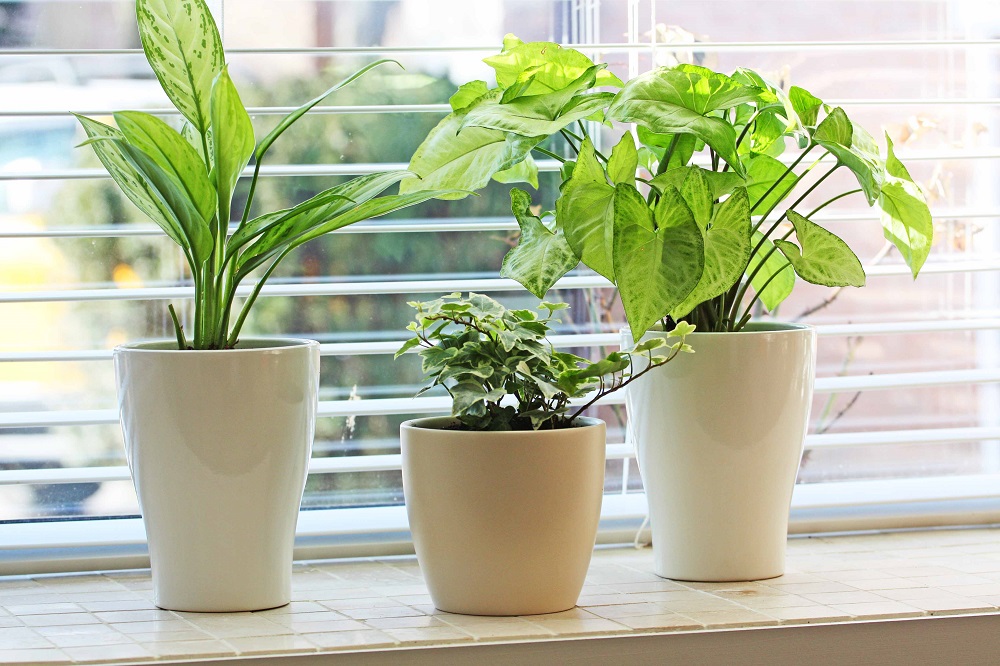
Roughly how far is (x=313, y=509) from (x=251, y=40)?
637mm

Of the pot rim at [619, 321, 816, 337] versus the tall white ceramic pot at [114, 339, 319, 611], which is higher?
the pot rim at [619, 321, 816, 337]

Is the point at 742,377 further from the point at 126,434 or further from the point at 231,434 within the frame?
the point at 126,434

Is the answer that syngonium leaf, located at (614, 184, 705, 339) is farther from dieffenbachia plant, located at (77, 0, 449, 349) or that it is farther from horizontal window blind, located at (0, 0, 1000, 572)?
horizontal window blind, located at (0, 0, 1000, 572)

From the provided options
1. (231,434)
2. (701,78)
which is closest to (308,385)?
(231,434)

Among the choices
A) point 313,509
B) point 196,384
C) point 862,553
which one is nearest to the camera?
point 196,384

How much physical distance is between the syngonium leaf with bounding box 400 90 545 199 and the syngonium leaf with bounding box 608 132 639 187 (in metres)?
0.13

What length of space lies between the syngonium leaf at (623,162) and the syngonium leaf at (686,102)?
3 centimetres

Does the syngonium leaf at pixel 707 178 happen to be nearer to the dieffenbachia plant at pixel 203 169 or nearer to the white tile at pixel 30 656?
the dieffenbachia plant at pixel 203 169

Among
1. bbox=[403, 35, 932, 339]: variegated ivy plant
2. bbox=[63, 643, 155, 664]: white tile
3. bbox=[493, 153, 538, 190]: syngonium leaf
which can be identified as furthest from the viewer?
bbox=[493, 153, 538, 190]: syngonium leaf

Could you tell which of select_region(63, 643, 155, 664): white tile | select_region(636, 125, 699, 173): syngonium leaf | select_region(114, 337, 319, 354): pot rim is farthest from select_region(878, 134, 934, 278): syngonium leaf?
select_region(63, 643, 155, 664): white tile

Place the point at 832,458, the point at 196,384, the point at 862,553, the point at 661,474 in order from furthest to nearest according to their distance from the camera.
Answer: the point at 832,458 → the point at 862,553 → the point at 661,474 → the point at 196,384

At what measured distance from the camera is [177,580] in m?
1.15

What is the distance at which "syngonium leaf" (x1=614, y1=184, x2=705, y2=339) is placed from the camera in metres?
1.08

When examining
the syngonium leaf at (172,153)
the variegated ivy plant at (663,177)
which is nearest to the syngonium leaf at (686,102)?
the variegated ivy plant at (663,177)
